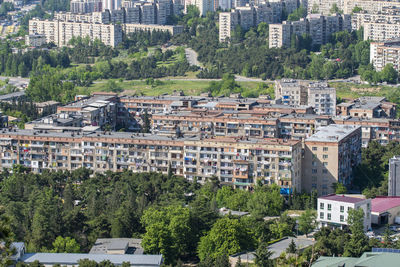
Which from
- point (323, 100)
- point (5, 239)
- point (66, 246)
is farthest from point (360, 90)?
point (5, 239)

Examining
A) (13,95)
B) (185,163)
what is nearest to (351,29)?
(13,95)

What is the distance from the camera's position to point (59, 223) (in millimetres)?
33406

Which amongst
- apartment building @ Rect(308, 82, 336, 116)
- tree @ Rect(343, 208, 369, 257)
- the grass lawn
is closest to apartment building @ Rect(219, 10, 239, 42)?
the grass lawn

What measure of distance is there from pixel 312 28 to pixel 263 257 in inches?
1867

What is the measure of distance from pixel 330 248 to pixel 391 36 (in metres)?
45.2

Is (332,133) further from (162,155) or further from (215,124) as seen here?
(162,155)

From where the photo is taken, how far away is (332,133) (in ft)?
139

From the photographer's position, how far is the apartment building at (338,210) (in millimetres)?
34656

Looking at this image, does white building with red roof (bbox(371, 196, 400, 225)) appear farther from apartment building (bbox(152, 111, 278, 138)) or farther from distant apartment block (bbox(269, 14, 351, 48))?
distant apartment block (bbox(269, 14, 351, 48))

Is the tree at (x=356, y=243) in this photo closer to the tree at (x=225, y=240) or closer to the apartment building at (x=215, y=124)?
the tree at (x=225, y=240)

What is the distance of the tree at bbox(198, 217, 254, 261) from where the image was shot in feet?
103

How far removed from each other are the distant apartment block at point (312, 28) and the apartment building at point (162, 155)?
104ft

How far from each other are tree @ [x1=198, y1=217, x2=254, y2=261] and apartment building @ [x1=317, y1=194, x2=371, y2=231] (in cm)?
412

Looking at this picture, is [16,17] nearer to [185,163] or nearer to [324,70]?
[324,70]
